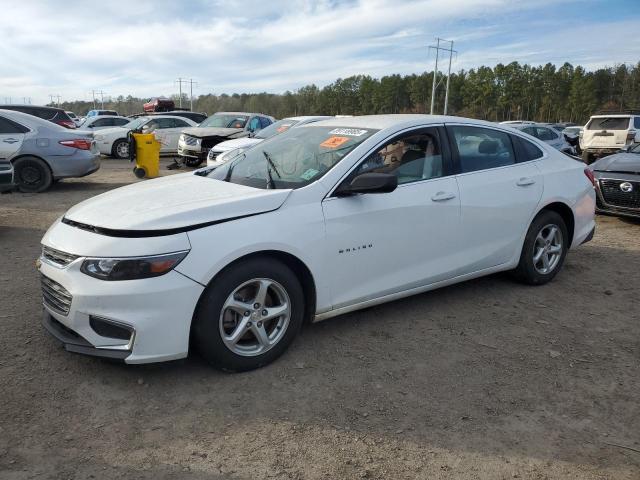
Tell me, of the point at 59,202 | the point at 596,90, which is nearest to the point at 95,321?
the point at 59,202

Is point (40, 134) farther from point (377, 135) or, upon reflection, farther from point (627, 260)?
point (627, 260)

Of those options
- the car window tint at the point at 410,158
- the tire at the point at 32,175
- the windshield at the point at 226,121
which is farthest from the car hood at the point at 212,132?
the car window tint at the point at 410,158

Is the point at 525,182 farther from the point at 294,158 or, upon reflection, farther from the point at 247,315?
the point at 247,315

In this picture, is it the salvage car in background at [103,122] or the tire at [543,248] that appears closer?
the tire at [543,248]

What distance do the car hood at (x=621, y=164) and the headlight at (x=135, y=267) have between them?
7.35 metres

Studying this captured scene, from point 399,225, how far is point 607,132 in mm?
15623

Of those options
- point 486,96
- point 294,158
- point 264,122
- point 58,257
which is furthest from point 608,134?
point 486,96

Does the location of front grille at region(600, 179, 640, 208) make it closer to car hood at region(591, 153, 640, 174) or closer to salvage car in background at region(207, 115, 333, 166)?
car hood at region(591, 153, 640, 174)

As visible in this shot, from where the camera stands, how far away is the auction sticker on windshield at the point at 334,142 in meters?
3.90

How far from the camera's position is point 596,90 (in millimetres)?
69688

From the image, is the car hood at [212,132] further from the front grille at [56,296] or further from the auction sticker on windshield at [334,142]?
the front grille at [56,296]

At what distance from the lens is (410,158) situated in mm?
4035

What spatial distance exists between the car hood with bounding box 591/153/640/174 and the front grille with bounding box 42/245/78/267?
7.71 metres

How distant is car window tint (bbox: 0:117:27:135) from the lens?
9.50m
